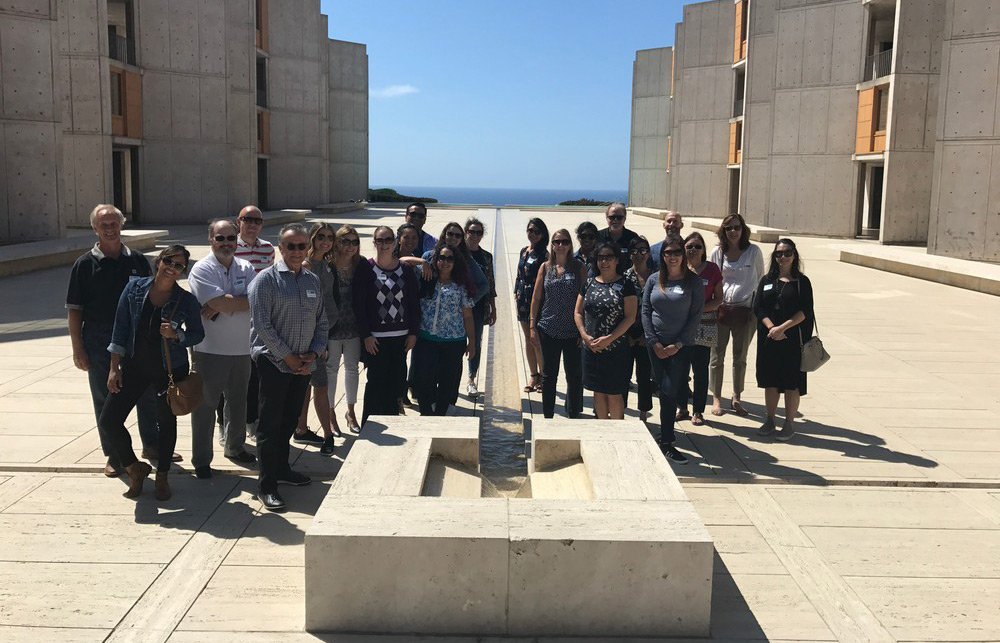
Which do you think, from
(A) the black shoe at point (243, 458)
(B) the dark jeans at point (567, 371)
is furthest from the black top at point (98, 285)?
(B) the dark jeans at point (567, 371)

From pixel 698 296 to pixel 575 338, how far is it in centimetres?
114

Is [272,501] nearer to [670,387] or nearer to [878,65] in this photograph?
[670,387]

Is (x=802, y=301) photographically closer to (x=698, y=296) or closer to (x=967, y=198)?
(x=698, y=296)

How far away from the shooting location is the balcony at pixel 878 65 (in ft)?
96.3

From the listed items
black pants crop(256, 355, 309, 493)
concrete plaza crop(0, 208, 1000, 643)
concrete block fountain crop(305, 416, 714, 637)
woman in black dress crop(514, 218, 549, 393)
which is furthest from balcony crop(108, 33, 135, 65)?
concrete block fountain crop(305, 416, 714, 637)

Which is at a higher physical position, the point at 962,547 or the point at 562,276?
the point at 562,276

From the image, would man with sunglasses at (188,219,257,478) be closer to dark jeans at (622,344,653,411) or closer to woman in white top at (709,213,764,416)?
dark jeans at (622,344,653,411)

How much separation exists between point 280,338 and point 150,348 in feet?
2.90

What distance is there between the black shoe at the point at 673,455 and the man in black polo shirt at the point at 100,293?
152 inches

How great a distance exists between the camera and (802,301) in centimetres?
736

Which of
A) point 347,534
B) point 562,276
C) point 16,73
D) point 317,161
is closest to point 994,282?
point 562,276

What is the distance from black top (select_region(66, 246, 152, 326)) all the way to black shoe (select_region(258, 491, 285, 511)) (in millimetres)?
1648

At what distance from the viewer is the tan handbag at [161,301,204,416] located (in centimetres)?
586

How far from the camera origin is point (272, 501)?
19.1 ft
